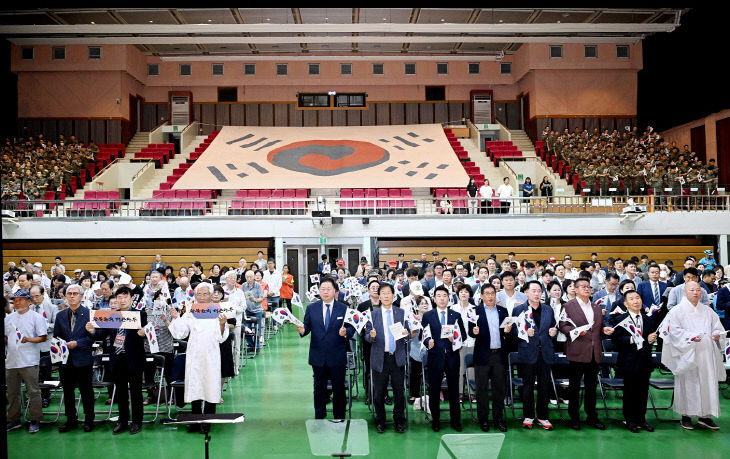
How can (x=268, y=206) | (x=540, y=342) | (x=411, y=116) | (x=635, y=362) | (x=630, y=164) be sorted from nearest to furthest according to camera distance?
(x=635, y=362) → (x=540, y=342) → (x=268, y=206) → (x=630, y=164) → (x=411, y=116)

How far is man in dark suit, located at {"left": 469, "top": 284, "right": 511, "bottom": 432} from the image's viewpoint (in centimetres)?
674

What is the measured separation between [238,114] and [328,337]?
2620cm

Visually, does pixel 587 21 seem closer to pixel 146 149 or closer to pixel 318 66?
pixel 318 66

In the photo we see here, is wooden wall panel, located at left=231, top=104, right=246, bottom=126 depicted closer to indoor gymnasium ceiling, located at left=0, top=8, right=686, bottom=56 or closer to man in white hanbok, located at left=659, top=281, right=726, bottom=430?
indoor gymnasium ceiling, located at left=0, top=8, right=686, bottom=56

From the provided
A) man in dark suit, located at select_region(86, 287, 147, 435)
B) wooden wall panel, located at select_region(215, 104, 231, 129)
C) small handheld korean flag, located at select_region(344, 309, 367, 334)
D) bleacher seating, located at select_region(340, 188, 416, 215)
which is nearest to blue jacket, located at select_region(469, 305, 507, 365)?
small handheld korean flag, located at select_region(344, 309, 367, 334)

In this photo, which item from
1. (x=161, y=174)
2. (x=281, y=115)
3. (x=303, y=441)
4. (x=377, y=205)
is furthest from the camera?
(x=281, y=115)

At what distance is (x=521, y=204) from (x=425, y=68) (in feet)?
43.7

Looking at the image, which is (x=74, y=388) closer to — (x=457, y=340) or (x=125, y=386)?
(x=125, y=386)

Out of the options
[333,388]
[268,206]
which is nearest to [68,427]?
[333,388]

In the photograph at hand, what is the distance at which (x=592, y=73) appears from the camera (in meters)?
29.0

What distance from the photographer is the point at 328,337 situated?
6848 mm

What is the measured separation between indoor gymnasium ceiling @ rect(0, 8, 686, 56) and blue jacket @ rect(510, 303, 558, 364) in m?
18.0

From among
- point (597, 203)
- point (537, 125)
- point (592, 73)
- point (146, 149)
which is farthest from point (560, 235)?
point (146, 149)

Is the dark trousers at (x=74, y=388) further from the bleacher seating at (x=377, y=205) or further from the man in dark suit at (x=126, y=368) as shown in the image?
the bleacher seating at (x=377, y=205)
